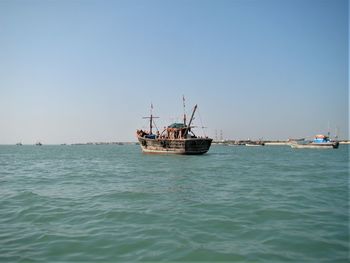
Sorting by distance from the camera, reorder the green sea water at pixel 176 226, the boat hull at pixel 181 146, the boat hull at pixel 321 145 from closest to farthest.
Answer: the green sea water at pixel 176 226 → the boat hull at pixel 181 146 → the boat hull at pixel 321 145

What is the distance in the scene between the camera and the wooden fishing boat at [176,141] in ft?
195

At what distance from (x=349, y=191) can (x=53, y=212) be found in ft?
48.2

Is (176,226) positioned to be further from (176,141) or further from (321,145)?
(321,145)

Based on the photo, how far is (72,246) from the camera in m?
7.40

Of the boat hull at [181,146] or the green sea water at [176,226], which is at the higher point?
the boat hull at [181,146]

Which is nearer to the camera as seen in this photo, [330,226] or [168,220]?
[330,226]

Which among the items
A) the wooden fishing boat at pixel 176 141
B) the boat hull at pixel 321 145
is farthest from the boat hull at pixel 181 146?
the boat hull at pixel 321 145

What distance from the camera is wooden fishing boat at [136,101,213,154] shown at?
59.4 m

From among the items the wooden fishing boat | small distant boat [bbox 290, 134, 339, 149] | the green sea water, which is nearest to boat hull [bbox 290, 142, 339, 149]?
small distant boat [bbox 290, 134, 339, 149]

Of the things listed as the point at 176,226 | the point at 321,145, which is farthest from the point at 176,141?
the point at 321,145

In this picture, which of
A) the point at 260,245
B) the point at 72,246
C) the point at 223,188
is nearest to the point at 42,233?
the point at 72,246

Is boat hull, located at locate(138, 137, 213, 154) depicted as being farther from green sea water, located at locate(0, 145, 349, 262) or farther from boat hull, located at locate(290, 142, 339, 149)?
boat hull, located at locate(290, 142, 339, 149)

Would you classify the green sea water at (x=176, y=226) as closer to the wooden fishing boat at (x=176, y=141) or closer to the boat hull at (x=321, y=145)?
the wooden fishing boat at (x=176, y=141)

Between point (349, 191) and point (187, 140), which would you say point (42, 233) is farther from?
point (187, 140)
